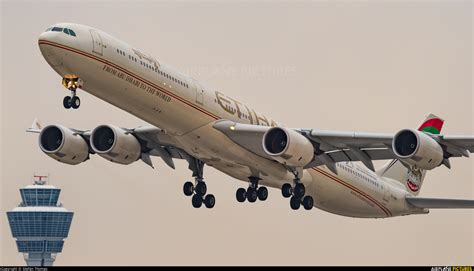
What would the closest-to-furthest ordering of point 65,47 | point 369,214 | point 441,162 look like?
point 65,47
point 441,162
point 369,214

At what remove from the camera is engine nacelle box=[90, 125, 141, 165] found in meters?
48.2

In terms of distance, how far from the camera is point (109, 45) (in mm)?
42000

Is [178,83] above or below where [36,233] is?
below

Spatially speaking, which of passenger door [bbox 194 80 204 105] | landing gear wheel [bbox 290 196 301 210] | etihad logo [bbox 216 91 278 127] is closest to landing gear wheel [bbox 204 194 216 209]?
landing gear wheel [bbox 290 196 301 210]

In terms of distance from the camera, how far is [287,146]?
45438 millimetres

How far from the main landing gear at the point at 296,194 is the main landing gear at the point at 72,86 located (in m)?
11.8

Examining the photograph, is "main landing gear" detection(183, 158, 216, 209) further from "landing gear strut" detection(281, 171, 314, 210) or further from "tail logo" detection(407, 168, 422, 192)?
"tail logo" detection(407, 168, 422, 192)

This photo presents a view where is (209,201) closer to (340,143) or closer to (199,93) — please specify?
(340,143)

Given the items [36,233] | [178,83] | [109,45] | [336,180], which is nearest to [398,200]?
[336,180]

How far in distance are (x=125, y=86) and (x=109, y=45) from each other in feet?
5.57

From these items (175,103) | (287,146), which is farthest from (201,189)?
(175,103)

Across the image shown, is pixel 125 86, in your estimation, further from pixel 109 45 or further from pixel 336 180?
pixel 336 180

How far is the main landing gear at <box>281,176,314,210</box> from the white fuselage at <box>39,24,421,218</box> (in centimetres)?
82

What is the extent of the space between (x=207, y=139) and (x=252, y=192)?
6.08m
